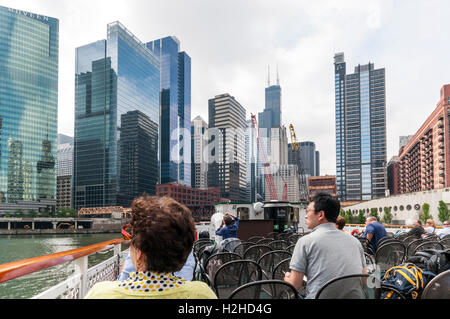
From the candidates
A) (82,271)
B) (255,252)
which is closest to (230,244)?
(255,252)

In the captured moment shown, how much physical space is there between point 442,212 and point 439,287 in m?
49.2

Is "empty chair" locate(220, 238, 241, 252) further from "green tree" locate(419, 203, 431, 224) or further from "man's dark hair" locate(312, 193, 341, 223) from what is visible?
"green tree" locate(419, 203, 431, 224)

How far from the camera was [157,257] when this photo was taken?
5.46ft

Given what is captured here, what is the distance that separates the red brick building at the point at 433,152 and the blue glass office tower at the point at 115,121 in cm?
9695

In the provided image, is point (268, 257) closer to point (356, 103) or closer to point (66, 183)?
point (66, 183)

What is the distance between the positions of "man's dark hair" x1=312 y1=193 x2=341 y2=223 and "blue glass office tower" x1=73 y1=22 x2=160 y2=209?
A: 12906cm

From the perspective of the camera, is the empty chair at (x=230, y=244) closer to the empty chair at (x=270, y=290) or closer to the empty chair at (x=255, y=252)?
the empty chair at (x=255, y=252)

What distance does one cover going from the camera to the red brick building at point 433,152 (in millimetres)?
80688

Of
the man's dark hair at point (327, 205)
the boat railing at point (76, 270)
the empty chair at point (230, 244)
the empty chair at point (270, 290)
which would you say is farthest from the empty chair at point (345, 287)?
the empty chair at point (230, 244)
